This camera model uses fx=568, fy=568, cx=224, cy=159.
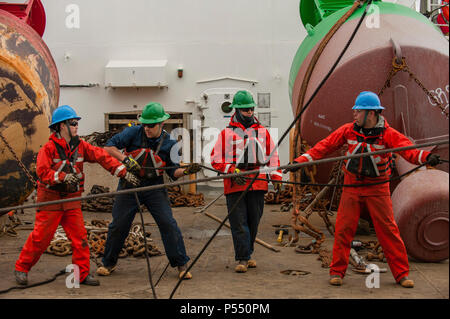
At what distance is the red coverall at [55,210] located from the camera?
491 centimetres

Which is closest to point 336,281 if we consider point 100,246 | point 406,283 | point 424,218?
point 406,283

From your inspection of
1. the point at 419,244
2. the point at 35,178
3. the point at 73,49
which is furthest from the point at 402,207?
the point at 73,49

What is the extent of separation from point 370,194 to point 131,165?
2136mm

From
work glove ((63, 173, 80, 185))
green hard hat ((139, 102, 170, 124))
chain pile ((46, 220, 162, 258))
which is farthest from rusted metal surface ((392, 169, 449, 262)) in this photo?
work glove ((63, 173, 80, 185))

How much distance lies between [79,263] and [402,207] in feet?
9.66

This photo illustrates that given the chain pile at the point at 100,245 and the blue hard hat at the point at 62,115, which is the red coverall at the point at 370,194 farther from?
the chain pile at the point at 100,245

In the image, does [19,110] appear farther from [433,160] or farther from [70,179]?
[433,160]

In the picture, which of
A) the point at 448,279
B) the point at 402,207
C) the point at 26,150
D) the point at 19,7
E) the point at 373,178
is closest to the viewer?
the point at 448,279

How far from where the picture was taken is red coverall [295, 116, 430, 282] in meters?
4.68

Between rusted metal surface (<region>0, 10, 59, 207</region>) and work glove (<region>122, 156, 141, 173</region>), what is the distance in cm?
114

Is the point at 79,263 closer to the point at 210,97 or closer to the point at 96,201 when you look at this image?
the point at 96,201

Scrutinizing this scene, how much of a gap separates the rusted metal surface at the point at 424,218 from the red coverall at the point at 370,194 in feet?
1.38

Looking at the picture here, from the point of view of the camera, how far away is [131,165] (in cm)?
521

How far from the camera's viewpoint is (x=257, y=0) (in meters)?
11.4
